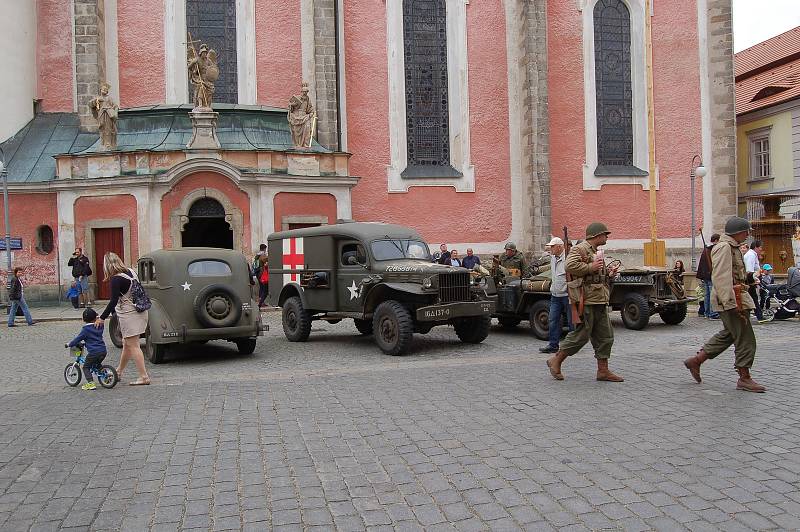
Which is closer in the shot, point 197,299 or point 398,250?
point 197,299

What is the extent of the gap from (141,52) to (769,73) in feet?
91.0

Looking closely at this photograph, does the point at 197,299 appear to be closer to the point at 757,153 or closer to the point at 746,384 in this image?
the point at 746,384

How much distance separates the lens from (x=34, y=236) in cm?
2192

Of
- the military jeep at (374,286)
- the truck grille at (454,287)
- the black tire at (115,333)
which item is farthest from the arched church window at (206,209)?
the truck grille at (454,287)

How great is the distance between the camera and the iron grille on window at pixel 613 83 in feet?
90.6

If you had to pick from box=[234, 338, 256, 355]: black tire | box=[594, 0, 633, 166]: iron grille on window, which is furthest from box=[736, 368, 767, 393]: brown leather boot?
box=[594, 0, 633, 166]: iron grille on window

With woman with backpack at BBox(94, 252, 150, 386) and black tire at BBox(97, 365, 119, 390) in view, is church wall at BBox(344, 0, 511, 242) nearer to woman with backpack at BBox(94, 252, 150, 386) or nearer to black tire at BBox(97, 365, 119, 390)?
woman with backpack at BBox(94, 252, 150, 386)

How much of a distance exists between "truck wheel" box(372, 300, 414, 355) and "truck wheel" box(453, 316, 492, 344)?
1.15m

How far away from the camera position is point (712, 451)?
17.1 ft

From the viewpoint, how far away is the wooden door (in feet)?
69.8

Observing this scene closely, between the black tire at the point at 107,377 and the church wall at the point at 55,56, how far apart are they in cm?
2039

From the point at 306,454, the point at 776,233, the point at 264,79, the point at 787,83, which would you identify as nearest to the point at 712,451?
the point at 306,454

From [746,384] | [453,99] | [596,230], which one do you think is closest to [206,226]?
[453,99]

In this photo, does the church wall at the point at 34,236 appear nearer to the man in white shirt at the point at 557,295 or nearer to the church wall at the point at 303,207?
the church wall at the point at 303,207
